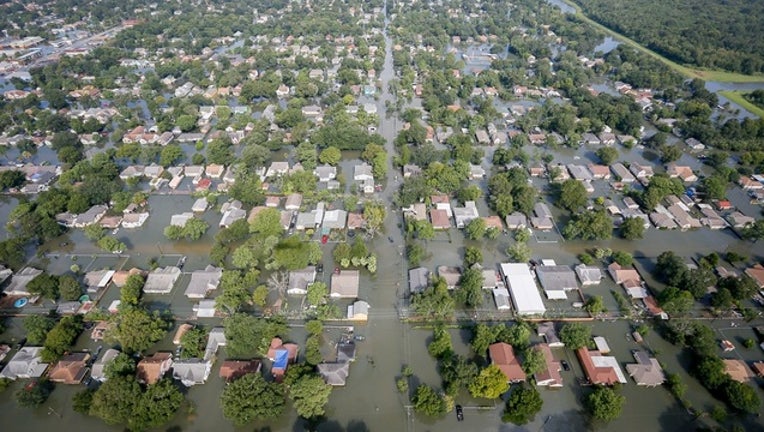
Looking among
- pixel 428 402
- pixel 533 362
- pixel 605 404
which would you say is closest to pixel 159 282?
pixel 428 402

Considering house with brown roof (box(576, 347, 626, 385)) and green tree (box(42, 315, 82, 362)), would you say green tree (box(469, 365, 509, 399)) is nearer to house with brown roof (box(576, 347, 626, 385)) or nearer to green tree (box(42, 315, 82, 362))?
house with brown roof (box(576, 347, 626, 385))

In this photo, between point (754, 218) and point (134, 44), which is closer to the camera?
point (754, 218)

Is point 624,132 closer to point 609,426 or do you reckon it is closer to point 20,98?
point 609,426

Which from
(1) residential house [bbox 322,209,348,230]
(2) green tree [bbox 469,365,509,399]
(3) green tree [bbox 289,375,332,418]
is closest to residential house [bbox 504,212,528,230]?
(1) residential house [bbox 322,209,348,230]

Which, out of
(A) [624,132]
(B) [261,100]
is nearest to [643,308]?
(A) [624,132]

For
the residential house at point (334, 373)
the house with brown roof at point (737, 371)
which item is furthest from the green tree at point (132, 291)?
the house with brown roof at point (737, 371)

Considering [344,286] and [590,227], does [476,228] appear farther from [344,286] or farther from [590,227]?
[344,286]
